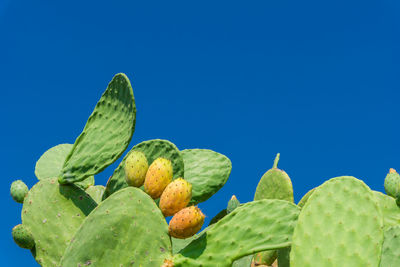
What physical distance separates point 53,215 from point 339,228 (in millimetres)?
1235

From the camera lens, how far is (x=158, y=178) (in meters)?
1.87

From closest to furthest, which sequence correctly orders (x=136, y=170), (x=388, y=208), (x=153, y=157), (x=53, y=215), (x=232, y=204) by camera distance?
1. (x=136, y=170)
2. (x=53, y=215)
3. (x=153, y=157)
4. (x=388, y=208)
5. (x=232, y=204)

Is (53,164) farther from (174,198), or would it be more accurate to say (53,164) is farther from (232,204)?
(174,198)

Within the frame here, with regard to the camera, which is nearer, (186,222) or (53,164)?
(186,222)

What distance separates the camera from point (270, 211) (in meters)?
1.72

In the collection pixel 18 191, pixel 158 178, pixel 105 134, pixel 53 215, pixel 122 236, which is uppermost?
pixel 105 134

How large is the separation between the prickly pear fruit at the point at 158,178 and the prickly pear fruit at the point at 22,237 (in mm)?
596

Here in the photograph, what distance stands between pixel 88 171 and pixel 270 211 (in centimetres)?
→ 90

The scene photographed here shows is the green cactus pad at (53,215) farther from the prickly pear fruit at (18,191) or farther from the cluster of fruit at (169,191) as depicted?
the prickly pear fruit at (18,191)

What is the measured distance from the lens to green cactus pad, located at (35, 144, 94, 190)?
Result: 2.67m

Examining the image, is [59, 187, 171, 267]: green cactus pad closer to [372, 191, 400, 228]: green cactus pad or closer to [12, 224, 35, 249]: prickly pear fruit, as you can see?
[12, 224, 35, 249]: prickly pear fruit

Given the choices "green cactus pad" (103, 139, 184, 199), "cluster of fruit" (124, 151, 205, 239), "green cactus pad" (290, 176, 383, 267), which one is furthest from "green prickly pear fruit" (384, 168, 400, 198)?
"cluster of fruit" (124, 151, 205, 239)

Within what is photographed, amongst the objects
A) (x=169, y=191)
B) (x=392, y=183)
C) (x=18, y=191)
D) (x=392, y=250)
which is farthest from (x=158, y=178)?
(x=392, y=183)

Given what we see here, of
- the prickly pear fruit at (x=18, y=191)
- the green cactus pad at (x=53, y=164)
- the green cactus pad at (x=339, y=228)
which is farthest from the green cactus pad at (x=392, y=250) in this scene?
the prickly pear fruit at (x=18, y=191)
